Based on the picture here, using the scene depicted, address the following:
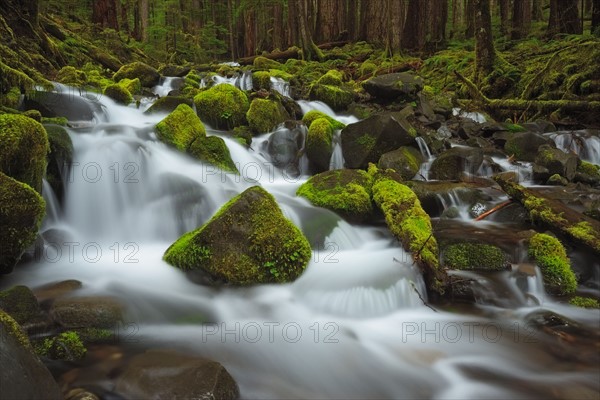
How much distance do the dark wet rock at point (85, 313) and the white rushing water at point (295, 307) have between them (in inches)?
7.5

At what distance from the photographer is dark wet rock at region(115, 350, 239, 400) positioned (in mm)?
2763

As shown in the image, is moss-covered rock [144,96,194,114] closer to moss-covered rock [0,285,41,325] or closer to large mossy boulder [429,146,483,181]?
large mossy boulder [429,146,483,181]

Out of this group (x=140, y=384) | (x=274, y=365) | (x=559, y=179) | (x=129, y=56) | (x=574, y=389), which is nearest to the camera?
(x=140, y=384)

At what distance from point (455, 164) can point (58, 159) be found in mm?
6408

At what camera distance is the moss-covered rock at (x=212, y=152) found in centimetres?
741

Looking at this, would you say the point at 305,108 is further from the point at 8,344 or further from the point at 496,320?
the point at 8,344

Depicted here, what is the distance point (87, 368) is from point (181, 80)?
1178 cm

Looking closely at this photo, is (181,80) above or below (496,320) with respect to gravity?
above

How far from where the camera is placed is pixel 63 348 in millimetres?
3240

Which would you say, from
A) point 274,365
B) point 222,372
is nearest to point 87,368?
point 222,372

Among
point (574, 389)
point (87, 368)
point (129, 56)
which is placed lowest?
point (574, 389)

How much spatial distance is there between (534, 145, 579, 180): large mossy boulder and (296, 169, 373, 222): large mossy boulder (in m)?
3.68

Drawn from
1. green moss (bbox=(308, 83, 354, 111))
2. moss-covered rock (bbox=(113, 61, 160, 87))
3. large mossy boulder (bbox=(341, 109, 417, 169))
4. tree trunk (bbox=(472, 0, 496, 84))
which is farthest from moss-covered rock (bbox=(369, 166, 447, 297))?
moss-covered rock (bbox=(113, 61, 160, 87))

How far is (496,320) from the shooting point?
409 centimetres
